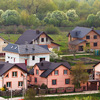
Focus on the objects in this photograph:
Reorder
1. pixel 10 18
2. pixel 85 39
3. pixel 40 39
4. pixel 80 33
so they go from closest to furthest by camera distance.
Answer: pixel 40 39 → pixel 85 39 → pixel 80 33 → pixel 10 18

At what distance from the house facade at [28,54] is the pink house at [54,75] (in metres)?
8.97

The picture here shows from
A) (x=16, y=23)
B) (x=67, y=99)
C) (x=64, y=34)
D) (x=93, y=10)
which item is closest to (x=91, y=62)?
(x=67, y=99)

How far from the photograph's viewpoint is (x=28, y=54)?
68188 mm

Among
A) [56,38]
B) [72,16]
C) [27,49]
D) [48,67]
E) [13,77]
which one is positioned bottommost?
[13,77]

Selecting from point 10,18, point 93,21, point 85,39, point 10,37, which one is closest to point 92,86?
point 85,39

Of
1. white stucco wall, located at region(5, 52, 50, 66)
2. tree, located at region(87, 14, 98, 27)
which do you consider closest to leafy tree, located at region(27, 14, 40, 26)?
tree, located at region(87, 14, 98, 27)

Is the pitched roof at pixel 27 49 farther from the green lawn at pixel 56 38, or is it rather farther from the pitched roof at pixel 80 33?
the pitched roof at pixel 80 33

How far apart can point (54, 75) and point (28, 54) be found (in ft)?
34.7

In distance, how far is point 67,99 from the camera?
5244cm

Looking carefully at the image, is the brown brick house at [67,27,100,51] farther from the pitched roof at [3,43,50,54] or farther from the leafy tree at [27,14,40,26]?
the leafy tree at [27,14,40,26]

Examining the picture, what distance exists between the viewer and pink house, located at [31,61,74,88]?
2285 inches

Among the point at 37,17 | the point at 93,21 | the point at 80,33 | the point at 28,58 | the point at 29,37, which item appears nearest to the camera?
the point at 28,58

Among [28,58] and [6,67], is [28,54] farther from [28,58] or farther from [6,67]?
[6,67]

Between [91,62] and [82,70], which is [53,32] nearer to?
[91,62]
